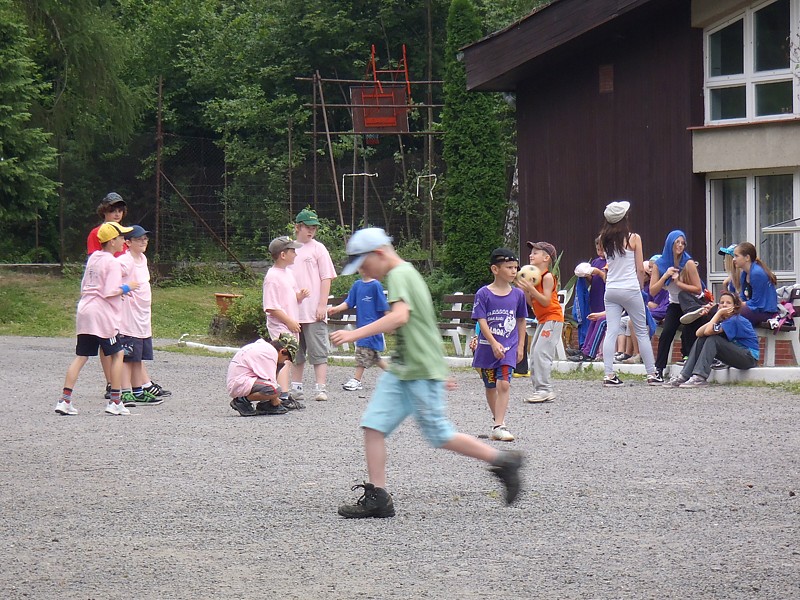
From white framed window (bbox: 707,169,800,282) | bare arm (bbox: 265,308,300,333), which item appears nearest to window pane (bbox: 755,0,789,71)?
white framed window (bbox: 707,169,800,282)

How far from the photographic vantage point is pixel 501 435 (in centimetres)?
933

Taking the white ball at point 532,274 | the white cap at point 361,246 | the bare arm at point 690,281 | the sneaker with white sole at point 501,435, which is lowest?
the sneaker with white sole at point 501,435

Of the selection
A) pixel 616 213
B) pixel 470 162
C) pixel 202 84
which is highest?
pixel 202 84

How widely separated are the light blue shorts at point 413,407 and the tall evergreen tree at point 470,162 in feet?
59.6

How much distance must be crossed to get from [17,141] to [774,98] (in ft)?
48.8

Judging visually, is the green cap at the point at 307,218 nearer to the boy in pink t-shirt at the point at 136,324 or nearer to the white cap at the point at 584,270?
the boy in pink t-shirt at the point at 136,324

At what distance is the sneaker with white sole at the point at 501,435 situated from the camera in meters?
9.33

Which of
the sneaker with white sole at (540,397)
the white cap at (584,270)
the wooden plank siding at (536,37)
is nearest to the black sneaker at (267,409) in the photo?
the sneaker with white sole at (540,397)

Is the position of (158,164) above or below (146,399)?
above

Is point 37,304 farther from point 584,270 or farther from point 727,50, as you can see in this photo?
point 727,50

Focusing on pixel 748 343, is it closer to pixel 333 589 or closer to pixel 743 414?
pixel 743 414

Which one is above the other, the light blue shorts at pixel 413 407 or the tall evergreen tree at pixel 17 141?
the tall evergreen tree at pixel 17 141

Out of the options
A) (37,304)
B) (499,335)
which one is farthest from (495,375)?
(37,304)

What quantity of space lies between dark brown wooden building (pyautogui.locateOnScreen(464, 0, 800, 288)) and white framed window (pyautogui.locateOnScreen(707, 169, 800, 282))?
23 mm
